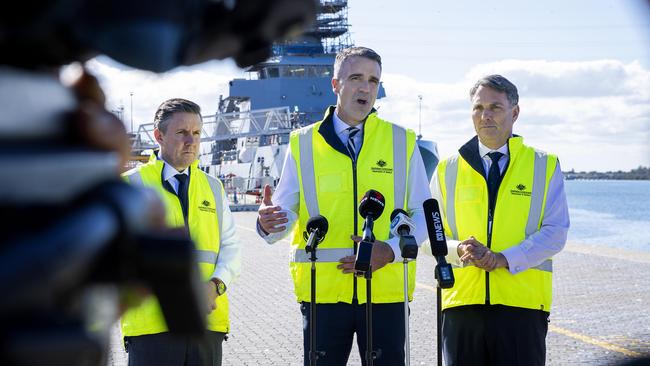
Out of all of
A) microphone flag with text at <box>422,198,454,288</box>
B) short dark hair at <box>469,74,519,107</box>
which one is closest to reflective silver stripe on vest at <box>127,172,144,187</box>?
microphone flag with text at <box>422,198,454,288</box>

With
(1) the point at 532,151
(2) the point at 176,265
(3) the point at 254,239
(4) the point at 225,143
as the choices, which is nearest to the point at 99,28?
(2) the point at 176,265

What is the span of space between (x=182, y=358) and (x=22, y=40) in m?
4.37

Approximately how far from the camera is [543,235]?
5680 mm

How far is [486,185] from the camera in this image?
5.82 metres

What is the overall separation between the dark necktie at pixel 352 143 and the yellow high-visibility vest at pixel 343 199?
0.06 meters

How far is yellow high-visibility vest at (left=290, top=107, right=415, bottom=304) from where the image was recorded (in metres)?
5.53

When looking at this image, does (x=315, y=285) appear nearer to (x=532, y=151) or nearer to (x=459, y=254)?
(x=459, y=254)

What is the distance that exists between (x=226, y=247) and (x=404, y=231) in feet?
3.93

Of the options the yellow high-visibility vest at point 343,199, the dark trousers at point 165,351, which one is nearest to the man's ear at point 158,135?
the yellow high-visibility vest at point 343,199

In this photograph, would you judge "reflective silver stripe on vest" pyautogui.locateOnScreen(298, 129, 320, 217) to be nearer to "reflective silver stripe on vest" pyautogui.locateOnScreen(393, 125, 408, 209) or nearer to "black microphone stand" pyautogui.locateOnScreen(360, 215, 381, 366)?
"reflective silver stripe on vest" pyautogui.locateOnScreen(393, 125, 408, 209)

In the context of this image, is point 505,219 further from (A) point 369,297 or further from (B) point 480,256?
(A) point 369,297

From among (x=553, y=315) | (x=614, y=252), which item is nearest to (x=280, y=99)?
(x=614, y=252)

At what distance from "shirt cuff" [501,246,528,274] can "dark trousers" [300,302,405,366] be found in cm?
76

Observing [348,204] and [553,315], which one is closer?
[348,204]
